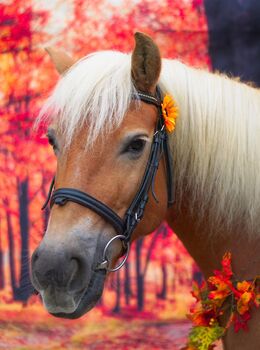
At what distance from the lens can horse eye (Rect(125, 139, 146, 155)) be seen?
1759mm

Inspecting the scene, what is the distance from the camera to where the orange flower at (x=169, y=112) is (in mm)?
1849

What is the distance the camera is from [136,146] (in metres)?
1.78

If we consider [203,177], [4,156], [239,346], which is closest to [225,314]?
[239,346]

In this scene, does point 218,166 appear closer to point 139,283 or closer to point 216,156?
point 216,156

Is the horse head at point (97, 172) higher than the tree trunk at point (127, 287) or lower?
higher

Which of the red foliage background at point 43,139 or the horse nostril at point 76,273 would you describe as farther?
the red foliage background at point 43,139

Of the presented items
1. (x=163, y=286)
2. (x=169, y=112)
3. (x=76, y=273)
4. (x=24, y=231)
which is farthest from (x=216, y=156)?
(x=24, y=231)

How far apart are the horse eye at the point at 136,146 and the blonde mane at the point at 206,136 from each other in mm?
177

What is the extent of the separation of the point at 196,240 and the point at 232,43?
6.33ft

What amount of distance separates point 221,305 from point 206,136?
2.09ft

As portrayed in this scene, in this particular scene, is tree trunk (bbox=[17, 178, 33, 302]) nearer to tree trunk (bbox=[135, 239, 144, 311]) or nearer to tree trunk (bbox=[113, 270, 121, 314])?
tree trunk (bbox=[113, 270, 121, 314])

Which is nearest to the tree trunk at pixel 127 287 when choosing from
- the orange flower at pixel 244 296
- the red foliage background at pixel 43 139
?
the red foliage background at pixel 43 139

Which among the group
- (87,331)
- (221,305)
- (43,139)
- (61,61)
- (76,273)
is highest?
(61,61)

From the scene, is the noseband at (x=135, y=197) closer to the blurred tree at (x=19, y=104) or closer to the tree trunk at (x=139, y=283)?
the tree trunk at (x=139, y=283)
